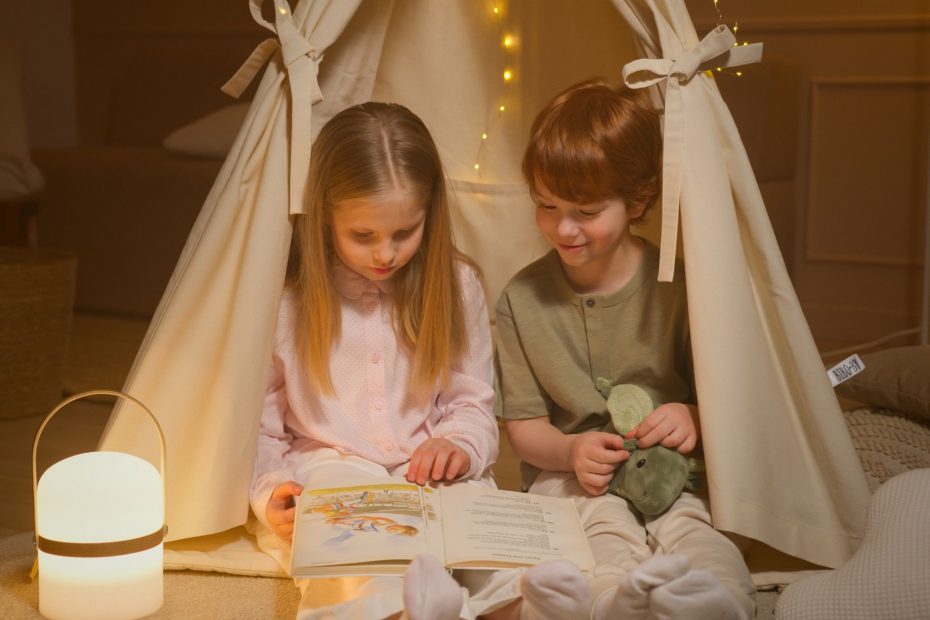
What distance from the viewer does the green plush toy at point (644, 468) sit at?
1.59 m

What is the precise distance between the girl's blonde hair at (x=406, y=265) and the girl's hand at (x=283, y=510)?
18 cm

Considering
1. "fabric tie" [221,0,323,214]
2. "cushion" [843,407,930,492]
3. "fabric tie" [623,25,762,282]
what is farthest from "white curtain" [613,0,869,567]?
"fabric tie" [221,0,323,214]

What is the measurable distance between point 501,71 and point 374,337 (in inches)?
26.6

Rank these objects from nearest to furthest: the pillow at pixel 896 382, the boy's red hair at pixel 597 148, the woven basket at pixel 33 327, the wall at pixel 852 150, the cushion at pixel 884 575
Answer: the cushion at pixel 884 575 < the boy's red hair at pixel 597 148 < the pillow at pixel 896 382 < the woven basket at pixel 33 327 < the wall at pixel 852 150

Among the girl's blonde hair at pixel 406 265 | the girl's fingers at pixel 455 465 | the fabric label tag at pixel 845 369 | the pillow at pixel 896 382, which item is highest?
the girl's blonde hair at pixel 406 265

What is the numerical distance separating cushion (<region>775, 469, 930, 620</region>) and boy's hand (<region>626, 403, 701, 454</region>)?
0.27 m

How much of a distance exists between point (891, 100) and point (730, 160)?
1951mm

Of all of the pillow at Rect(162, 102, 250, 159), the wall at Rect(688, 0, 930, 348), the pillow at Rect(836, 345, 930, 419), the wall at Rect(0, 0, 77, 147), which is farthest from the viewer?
the wall at Rect(0, 0, 77, 147)

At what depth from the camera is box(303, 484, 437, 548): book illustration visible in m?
1.36

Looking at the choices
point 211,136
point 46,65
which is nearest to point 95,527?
point 211,136

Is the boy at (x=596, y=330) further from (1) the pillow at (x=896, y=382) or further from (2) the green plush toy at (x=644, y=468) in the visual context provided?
(1) the pillow at (x=896, y=382)

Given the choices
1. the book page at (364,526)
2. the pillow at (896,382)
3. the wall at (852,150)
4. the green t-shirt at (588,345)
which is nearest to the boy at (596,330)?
the green t-shirt at (588,345)

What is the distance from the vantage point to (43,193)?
3.91 m

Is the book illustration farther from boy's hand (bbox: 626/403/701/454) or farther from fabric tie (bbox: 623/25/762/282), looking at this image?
fabric tie (bbox: 623/25/762/282)
